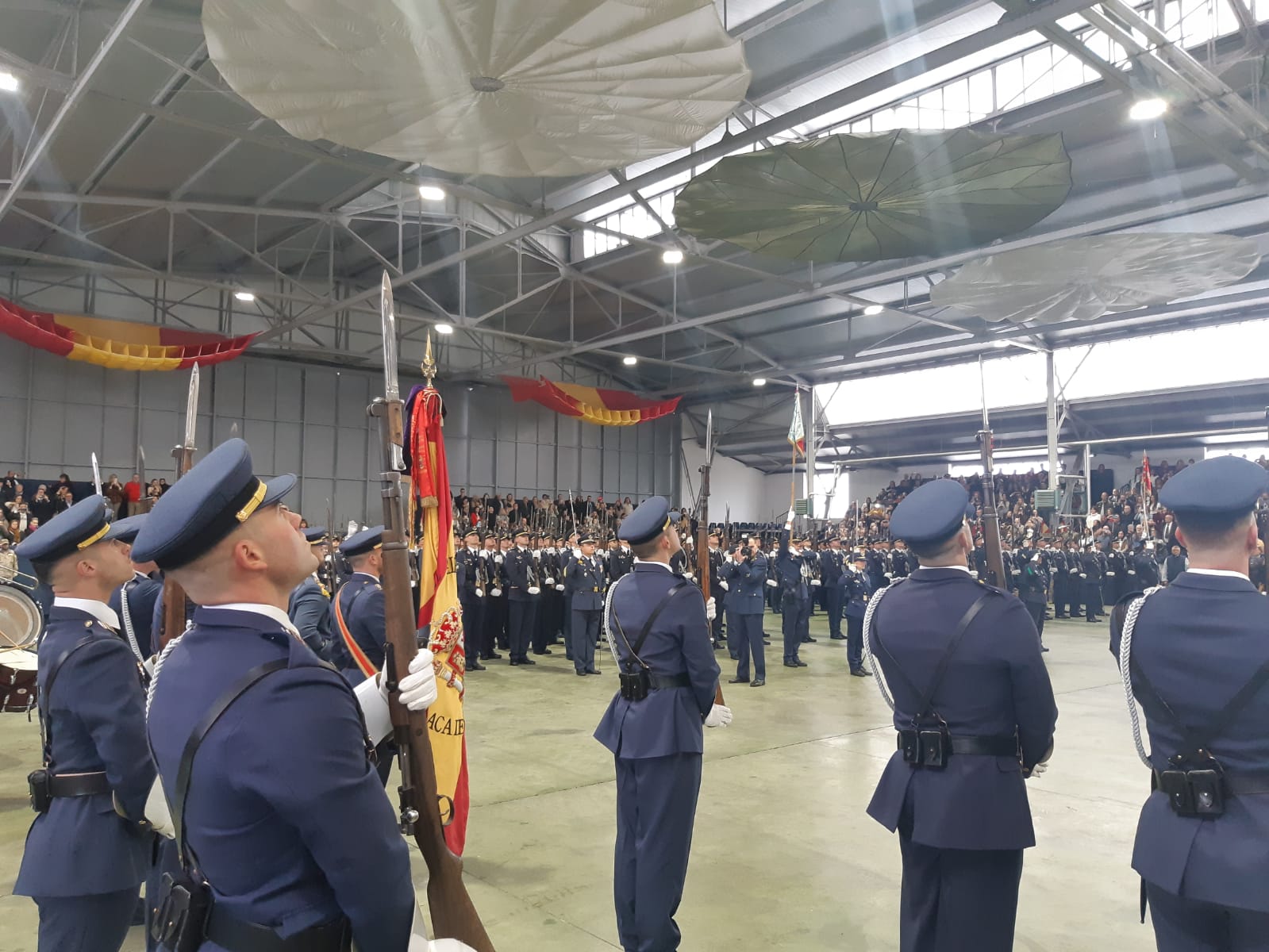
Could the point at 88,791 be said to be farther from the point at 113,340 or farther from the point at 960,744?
the point at 113,340

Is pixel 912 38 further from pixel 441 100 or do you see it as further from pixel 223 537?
pixel 223 537

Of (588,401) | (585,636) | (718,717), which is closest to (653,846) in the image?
(718,717)

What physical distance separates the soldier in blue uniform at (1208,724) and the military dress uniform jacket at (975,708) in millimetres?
280

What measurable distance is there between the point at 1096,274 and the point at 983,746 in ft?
22.8

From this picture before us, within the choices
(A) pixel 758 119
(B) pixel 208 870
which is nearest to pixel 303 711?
(B) pixel 208 870

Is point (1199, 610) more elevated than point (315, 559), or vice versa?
point (315, 559)

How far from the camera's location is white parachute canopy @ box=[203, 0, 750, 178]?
3.84m

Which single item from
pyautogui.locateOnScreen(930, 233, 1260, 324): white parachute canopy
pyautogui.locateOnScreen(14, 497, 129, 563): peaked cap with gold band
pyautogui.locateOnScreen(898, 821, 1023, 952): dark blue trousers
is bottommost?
pyautogui.locateOnScreen(898, 821, 1023, 952): dark blue trousers

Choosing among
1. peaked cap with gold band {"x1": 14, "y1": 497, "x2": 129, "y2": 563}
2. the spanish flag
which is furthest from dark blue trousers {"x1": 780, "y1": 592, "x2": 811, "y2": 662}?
peaked cap with gold band {"x1": 14, "y1": 497, "x2": 129, "y2": 563}

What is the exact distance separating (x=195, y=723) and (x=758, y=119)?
1243cm

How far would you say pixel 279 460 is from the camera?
68.0 feet

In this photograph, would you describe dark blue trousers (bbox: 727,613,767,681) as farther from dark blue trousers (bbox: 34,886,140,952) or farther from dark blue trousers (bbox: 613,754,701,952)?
dark blue trousers (bbox: 34,886,140,952)

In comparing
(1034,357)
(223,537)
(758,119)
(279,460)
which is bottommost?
(223,537)

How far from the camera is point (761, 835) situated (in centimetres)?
472
